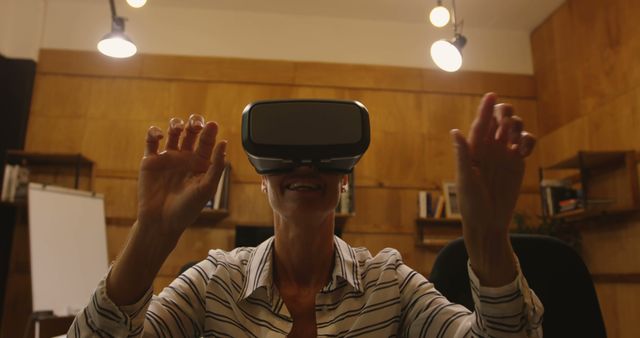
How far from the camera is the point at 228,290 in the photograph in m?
1.00

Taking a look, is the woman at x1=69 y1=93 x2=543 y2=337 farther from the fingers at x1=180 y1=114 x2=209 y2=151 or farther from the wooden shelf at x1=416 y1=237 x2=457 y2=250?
the wooden shelf at x1=416 y1=237 x2=457 y2=250

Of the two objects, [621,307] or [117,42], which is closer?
[117,42]

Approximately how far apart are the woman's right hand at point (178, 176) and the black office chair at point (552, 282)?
0.70m

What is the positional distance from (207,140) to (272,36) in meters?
3.84

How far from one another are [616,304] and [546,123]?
5.45 feet

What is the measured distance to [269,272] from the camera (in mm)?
1010

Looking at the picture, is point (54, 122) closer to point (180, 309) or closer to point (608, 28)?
point (180, 309)

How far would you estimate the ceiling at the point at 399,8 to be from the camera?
4.27 meters

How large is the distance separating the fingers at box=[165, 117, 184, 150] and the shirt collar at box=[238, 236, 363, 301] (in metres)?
0.32

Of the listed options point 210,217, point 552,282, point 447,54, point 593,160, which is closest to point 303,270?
point 552,282

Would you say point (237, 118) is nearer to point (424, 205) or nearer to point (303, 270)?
point (424, 205)

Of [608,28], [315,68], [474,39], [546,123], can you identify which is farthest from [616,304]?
[315,68]

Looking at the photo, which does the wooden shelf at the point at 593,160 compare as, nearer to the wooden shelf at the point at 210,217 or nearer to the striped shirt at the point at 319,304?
the wooden shelf at the point at 210,217

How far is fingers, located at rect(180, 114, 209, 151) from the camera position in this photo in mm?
838
